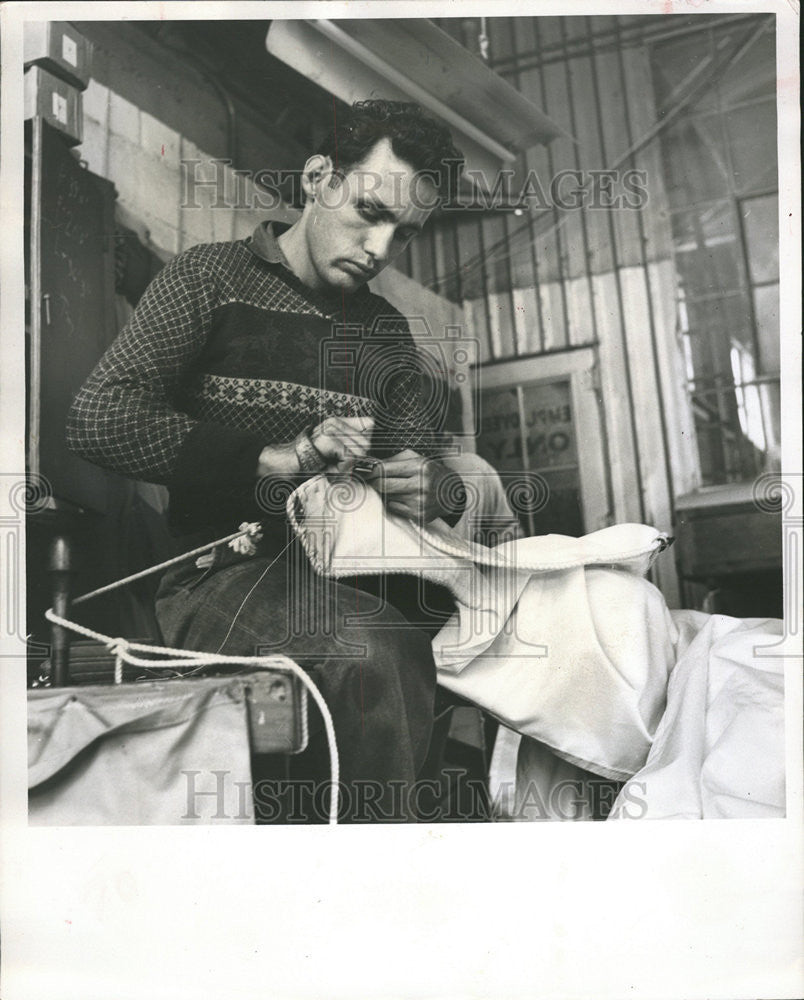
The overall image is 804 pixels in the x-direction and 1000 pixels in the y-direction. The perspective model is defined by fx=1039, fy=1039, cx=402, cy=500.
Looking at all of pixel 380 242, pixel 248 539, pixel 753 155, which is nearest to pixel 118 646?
pixel 248 539

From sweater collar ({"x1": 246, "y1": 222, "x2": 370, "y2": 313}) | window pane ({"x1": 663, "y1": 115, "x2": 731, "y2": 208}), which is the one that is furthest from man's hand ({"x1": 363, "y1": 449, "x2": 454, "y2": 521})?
window pane ({"x1": 663, "y1": 115, "x2": 731, "y2": 208})

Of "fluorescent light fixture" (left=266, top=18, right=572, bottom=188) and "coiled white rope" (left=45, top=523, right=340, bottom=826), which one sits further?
"fluorescent light fixture" (left=266, top=18, right=572, bottom=188)

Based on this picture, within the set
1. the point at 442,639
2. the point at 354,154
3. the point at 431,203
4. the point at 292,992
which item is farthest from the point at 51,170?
the point at 292,992

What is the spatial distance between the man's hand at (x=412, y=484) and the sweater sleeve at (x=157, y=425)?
0.70ft

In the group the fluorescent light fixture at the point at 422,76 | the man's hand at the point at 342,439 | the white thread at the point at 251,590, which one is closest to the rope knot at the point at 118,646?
the white thread at the point at 251,590

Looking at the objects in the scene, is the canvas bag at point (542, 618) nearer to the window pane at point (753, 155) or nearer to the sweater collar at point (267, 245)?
the sweater collar at point (267, 245)

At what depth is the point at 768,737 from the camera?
5.55 ft

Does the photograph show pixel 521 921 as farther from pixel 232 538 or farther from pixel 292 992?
pixel 232 538

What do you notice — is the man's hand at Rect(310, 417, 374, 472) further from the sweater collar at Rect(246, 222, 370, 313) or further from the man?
the sweater collar at Rect(246, 222, 370, 313)

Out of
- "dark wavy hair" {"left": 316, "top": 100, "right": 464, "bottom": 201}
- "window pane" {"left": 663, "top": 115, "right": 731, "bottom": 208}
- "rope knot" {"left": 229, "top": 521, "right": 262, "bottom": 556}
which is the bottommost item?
"rope knot" {"left": 229, "top": 521, "right": 262, "bottom": 556}

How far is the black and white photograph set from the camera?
166 cm

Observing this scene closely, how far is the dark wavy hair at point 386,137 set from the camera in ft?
5.82

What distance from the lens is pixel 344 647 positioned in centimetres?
168

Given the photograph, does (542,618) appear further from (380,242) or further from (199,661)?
(380,242)
